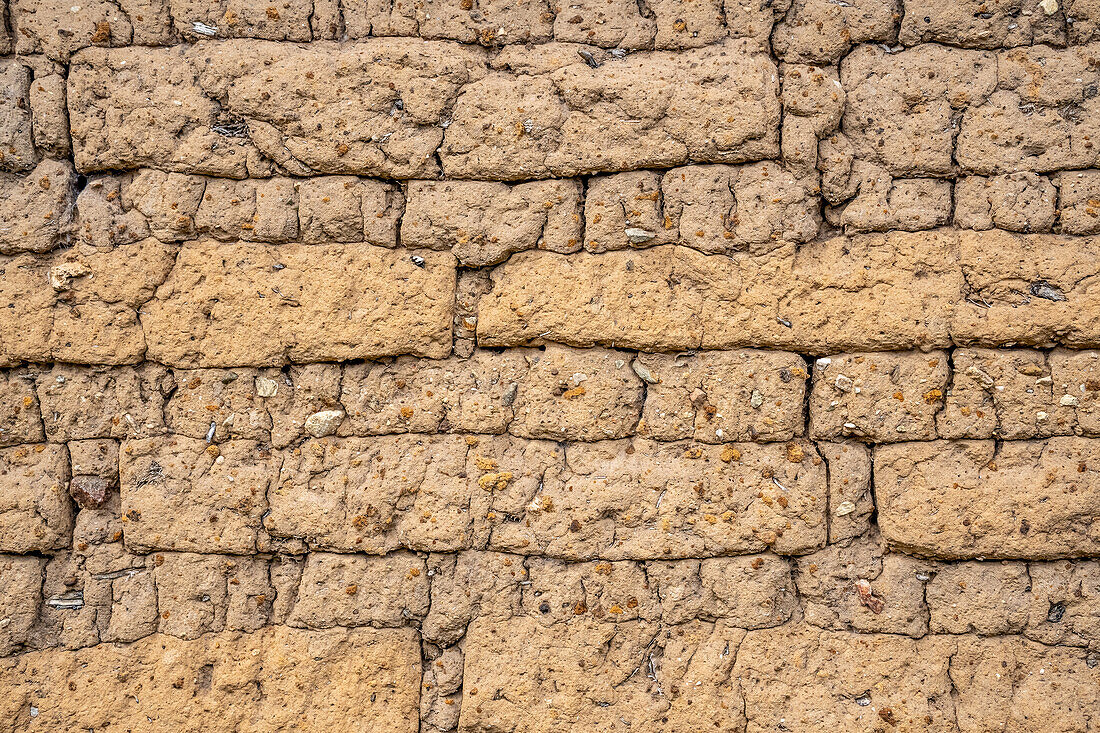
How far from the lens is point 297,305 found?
2.08 metres

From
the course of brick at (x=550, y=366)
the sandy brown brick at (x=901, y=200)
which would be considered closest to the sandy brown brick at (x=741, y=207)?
the course of brick at (x=550, y=366)

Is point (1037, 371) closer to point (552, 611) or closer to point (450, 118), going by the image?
point (552, 611)

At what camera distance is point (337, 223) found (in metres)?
2.08

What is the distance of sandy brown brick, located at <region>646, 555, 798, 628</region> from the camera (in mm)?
2039

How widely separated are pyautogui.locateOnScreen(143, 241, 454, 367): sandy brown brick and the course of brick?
1 centimetres

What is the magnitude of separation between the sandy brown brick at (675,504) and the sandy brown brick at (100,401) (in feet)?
3.36

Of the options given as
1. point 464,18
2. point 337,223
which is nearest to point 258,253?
point 337,223

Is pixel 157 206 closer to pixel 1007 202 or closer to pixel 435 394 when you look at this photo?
pixel 435 394

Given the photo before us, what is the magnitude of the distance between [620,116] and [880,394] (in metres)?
1.02

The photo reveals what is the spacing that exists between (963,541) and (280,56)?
2258 millimetres

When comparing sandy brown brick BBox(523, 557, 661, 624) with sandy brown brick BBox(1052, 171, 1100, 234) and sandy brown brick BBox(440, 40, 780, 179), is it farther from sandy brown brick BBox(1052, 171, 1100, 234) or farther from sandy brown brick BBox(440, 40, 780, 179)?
sandy brown brick BBox(1052, 171, 1100, 234)

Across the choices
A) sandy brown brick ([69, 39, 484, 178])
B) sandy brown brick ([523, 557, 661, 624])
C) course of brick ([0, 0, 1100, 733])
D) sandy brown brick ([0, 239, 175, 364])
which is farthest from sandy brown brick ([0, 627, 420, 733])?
sandy brown brick ([69, 39, 484, 178])

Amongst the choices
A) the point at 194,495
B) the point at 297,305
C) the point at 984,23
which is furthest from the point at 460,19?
the point at 194,495

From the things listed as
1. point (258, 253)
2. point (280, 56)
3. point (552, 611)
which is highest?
point (280, 56)
